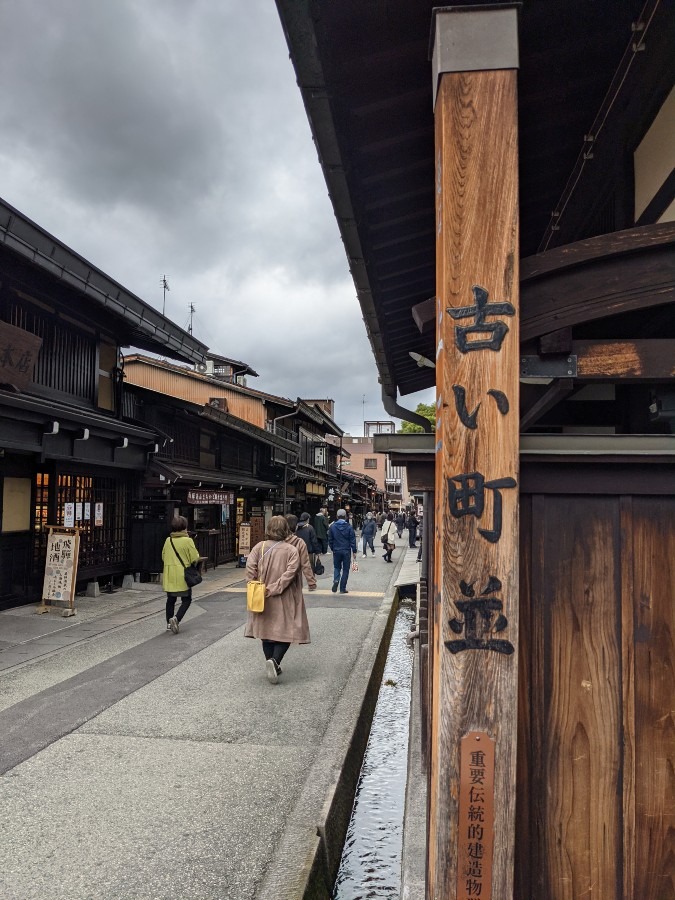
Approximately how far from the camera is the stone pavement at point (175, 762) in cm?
339

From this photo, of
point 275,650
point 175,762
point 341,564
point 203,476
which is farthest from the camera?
point 203,476

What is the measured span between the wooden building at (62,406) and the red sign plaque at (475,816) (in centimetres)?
937

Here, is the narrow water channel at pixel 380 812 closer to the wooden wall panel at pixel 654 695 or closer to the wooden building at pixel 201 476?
the wooden wall panel at pixel 654 695

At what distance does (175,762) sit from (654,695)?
391cm

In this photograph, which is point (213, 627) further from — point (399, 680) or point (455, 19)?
point (455, 19)

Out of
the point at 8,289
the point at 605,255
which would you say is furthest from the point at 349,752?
the point at 8,289

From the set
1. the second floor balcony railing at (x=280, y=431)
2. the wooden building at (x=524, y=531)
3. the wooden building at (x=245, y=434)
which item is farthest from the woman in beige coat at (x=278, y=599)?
the second floor balcony railing at (x=280, y=431)

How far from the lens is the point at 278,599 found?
22.1 ft

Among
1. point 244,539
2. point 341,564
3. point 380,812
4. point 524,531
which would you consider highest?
point 524,531

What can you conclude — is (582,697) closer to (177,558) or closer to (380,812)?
(380,812)

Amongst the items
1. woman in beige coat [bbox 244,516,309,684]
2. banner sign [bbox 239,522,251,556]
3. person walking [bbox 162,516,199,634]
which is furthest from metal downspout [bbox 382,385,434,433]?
banner sign [bbox 239,522,251,556]

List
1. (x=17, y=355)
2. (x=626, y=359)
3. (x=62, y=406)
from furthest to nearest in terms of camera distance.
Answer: (x=62, y=406) < (x=17, y=355) < (x=626, y=359)

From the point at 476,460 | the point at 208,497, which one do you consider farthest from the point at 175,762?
the point at 208,497

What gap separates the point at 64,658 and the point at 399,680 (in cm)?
488
